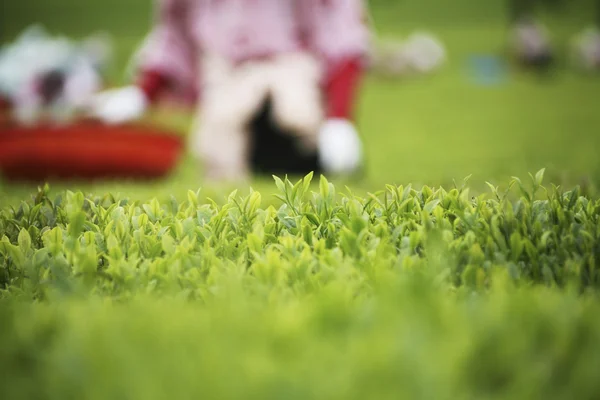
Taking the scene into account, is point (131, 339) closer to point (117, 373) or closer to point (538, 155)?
point (117, 373)

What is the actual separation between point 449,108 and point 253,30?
7.04m

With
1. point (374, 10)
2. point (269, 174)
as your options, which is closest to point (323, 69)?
point (269, 174)

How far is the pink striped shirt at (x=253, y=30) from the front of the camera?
14.9 ft

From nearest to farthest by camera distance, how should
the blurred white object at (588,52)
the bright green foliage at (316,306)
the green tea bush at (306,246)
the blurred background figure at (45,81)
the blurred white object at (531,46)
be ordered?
the bright green foliage at (316,306) < the green tea bush at (306,246) < the blurred background figure at (45,81) < the blurred white object at (531,46) < the blurred white object at (588,52)

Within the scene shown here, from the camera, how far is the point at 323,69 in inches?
→ 188

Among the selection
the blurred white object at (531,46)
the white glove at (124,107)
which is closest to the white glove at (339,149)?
the white glove at (124,107)

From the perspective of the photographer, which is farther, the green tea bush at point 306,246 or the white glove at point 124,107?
the white glove at point 124,107

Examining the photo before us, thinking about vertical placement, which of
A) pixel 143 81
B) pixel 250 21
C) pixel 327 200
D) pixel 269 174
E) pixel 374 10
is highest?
pixel 374 10

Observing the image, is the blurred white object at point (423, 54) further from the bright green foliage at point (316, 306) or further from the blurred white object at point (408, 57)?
the bright green foliage at point (316, 306)

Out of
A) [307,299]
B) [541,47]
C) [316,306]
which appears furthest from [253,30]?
[541,47]

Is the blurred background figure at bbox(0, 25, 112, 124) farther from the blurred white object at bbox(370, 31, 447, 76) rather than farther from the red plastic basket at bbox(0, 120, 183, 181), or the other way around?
the blurred white object at bbox(370, 31, 447, 76)

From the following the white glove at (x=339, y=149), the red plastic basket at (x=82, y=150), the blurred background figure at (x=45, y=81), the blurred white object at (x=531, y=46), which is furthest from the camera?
the blurred white object at (x=531, y=46)

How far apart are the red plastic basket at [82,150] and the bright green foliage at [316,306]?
12.0ft

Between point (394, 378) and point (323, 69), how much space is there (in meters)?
4.07
